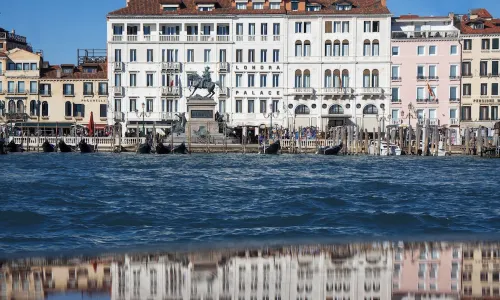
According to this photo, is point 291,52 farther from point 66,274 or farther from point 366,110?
point 66,274

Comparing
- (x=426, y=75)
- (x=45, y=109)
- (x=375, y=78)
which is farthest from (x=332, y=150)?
(x=45, y=109)

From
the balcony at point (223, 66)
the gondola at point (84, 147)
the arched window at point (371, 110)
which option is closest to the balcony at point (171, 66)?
the balcony at point (223, 66)

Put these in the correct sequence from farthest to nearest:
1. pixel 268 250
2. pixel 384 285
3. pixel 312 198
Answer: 1. pixel 312 198
2. pixel 268 250
3. pixel 384 285

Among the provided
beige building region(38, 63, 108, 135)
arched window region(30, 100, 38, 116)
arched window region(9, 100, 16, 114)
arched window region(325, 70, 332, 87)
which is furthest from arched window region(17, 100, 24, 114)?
arched window region(325, 70, 332, 87)

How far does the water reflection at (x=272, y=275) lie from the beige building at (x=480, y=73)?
2065 inches

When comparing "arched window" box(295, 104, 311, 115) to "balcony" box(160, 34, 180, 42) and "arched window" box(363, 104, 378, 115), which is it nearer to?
"arched window" box(363, 104, 378, 115)

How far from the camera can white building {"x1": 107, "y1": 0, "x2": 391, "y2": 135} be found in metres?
58.4

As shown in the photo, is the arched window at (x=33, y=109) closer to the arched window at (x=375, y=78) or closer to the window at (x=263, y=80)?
the window at (x=263, y=80)

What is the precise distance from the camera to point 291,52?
5878cm

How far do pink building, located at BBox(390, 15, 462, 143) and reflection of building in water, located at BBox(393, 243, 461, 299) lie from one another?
→ 167 ft

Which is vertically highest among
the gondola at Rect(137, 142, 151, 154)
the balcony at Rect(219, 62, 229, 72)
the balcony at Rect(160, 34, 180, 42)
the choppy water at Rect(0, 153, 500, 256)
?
the balcony at Rect(160, 34, 180, 42)

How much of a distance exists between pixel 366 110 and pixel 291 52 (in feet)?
22.8

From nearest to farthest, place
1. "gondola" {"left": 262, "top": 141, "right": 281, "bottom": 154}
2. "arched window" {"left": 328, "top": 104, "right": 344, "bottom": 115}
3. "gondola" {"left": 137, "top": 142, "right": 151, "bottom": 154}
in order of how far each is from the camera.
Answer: "gondola" {"left": 137, "top": 142, "right": 151, "bottom": 154} → "gondola" {"left": 262, "top": 141, "right": 281, "bottom": 154} → "arched window" {"left": 328, "top": 104, "right": 344, "bottom": 115}

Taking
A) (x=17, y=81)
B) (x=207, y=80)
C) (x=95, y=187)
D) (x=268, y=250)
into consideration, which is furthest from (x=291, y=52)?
(x=268, y=250)
